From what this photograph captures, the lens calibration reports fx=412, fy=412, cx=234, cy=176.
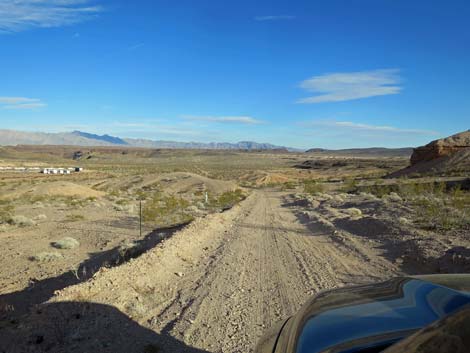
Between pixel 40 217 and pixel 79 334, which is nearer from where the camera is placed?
pixel 79 334

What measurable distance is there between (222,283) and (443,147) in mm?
59954

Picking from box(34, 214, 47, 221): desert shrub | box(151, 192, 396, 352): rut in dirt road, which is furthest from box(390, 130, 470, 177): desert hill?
box(34, 214, 47, 221): desert shrub

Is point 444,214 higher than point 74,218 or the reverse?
higher

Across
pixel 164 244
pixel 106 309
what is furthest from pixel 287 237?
pixel 106 309

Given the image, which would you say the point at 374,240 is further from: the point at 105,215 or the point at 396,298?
the point at 105,215

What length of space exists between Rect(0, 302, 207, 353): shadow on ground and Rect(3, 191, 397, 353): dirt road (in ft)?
0.14

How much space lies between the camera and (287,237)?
1499 cm

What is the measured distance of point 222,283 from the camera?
8.88 meters

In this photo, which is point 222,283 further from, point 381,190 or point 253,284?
point 381,190

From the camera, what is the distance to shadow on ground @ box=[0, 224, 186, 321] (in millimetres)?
8469

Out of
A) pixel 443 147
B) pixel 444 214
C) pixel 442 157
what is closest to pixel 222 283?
pixel 444 214

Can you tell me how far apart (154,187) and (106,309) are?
42.4 metres

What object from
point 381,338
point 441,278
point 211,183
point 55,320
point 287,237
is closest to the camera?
point 381,338

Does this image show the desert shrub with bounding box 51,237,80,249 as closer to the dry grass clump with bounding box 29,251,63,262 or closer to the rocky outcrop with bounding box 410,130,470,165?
the dry grass clump with bounding box 29,251,63,262
